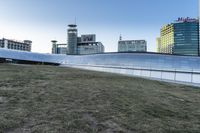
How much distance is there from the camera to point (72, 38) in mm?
176875

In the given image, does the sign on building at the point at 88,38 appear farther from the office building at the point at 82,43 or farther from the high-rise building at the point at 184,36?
the high-rise building at the point at 184,36

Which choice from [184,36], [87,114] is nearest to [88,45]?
[184,36]

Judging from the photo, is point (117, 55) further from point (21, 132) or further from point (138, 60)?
point (21, 132)

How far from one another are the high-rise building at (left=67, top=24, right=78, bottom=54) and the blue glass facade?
73321 millimetres

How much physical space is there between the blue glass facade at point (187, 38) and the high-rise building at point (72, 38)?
73321 millimetres

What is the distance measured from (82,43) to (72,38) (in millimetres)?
9994

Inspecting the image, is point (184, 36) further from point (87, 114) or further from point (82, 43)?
point (87, 114)

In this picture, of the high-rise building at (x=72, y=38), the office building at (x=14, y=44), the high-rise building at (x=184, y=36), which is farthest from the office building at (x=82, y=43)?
the high-rise building at (x=184, y=36)

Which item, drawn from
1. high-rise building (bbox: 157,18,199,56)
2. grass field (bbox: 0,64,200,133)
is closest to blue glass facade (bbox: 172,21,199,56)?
high-rise building (bbox: 157,18,199,56)

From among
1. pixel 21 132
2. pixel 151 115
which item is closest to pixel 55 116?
pixel 21 132

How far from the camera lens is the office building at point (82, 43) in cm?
16500

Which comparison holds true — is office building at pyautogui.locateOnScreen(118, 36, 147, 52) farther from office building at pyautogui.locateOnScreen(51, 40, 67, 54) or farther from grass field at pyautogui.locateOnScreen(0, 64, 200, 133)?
grass field at pyautogui.locateOnScreen(0, 64, 200, 133)

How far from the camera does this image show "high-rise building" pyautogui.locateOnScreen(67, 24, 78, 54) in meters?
175

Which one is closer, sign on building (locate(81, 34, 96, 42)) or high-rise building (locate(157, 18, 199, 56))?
high-rise building (locate(157, 18, 199, 56))
